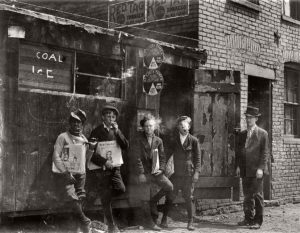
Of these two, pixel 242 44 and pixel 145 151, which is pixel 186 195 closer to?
pixel 145 151

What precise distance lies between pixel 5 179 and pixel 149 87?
299 cm

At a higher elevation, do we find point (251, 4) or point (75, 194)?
point (251, 4)

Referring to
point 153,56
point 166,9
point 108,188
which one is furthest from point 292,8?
point 108,188

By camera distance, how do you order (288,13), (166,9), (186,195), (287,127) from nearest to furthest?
(186,195) → (166,9) → (287,127) → (288,13)

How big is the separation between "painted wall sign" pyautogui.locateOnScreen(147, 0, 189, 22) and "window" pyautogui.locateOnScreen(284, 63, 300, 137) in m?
4.24

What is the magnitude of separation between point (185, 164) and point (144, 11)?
12.3 ft

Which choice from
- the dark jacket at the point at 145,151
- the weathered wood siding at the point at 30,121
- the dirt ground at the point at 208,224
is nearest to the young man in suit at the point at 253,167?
the dirt ground at the point at 208,224

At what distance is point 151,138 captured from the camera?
783cm

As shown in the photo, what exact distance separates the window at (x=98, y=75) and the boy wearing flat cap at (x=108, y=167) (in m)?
0.72

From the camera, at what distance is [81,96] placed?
24.6ft

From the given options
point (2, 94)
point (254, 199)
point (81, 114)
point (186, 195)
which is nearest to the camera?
point (2, 94)

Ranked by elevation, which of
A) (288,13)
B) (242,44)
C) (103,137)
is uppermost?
(288,13)

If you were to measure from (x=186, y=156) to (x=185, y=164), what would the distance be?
14 centimetres

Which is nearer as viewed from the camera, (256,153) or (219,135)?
(256,153)
